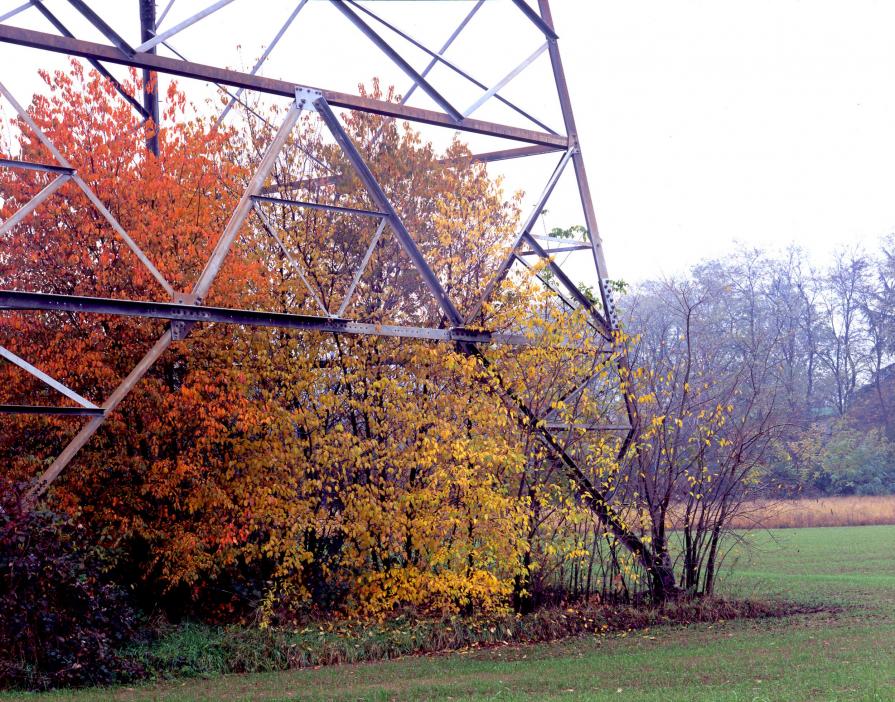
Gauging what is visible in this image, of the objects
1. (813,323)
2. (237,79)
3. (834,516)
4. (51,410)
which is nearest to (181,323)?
(51,410)

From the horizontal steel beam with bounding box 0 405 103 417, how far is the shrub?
81 cm

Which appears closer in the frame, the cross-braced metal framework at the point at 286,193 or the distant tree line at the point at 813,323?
the cross-braced metal framework at the point at 286,193

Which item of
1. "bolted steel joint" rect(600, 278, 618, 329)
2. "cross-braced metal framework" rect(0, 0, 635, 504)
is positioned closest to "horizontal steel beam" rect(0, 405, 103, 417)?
"cross-braced metal framework" rect(0, 0, 635, 504)

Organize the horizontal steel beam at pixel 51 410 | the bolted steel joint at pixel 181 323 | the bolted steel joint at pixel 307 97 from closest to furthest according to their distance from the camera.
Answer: the horizontal steel beam at pixel 51 410 → the bolted steel joint at pixel 181 323 → the bolted steel joint at pixel 307 97

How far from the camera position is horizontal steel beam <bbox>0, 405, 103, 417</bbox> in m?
9.76

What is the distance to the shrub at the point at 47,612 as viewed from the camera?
9.39 m

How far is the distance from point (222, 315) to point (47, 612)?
3.62m

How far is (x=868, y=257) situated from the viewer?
5300cm

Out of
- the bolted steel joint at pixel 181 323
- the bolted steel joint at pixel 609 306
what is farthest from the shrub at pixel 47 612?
the bolted steel joint at pixel 609 306

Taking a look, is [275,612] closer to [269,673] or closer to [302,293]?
[269,673]

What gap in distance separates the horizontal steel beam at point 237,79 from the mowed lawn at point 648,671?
6591mm

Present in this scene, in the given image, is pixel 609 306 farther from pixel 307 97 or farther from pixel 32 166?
pixel 32 166

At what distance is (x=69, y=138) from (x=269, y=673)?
7.06 m

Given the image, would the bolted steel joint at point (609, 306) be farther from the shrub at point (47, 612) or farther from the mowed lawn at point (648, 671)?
the shrub at point (47, 612)
